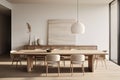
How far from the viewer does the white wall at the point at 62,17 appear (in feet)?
37.2

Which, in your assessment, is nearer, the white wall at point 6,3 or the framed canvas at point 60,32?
the white wall at point 6,3

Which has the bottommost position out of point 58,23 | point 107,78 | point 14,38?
point 107,78

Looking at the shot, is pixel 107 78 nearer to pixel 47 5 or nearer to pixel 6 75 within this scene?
pixel 6 75

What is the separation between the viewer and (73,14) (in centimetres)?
1137

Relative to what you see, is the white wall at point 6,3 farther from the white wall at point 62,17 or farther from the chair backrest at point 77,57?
the chair backrest at point 77,57

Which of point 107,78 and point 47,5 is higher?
point 47,5

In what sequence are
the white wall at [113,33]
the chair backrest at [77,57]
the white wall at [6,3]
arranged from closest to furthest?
the chair backrest at [77,57], the white wall at [6,3], the white wall at [113,33]

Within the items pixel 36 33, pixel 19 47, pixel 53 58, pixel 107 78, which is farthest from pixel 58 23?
pixel 107 78

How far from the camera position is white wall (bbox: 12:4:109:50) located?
37.2 feet

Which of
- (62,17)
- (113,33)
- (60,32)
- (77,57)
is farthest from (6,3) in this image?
(113,33)

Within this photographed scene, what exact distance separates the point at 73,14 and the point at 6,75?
562 cm

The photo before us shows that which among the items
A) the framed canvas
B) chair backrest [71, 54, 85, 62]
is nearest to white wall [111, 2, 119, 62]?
the framed canvas

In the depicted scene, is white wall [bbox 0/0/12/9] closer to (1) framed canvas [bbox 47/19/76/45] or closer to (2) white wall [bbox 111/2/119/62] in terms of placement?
(1) framed canvas [bbox 47/19/76/45]

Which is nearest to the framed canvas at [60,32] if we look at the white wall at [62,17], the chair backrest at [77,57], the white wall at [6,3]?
the white wall at [62,17]
